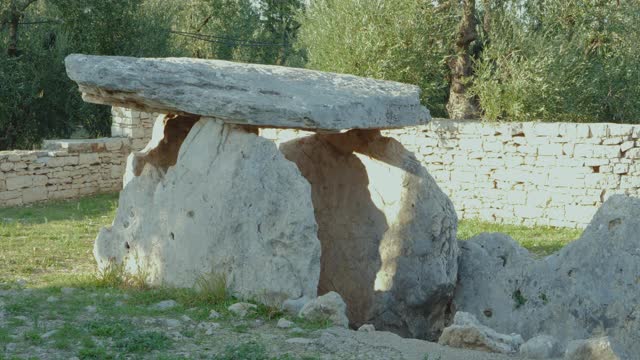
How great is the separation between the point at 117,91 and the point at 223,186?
1402 mm

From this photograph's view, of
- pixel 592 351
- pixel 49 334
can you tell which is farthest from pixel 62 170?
pixel 592 351

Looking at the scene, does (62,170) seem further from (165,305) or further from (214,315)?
(214,315)

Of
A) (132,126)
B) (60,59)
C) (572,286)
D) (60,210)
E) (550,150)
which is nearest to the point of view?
(572,286)

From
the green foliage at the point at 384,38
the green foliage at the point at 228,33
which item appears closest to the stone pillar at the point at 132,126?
the green foliage at the point at 384,38

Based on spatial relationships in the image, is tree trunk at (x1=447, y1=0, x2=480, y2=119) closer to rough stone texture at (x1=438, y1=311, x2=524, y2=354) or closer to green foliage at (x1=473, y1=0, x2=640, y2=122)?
green foliage at (x1=473, y1=0, x2=640, y2=122)

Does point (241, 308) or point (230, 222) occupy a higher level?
point (230, 222)

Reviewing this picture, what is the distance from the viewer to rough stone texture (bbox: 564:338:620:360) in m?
6.66

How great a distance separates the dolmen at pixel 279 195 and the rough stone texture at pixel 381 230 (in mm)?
13

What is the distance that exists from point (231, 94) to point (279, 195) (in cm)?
106

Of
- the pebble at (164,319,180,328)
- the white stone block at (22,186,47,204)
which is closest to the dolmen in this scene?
the pebble at (164,319,180,328)

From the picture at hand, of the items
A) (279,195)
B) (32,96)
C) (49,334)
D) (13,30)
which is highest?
(13,30)

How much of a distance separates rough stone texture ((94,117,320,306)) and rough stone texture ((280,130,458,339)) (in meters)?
1.70

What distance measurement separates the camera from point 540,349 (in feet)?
24.1

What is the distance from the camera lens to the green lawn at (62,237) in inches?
428
